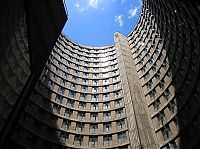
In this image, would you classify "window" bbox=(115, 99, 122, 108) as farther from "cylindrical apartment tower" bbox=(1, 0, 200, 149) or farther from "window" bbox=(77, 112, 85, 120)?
"window" bbox=(77, 112, 85, 120)

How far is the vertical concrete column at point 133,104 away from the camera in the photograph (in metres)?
39.7

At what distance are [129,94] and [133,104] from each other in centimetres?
275

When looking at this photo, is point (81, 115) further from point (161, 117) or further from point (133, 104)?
point (161, 117)

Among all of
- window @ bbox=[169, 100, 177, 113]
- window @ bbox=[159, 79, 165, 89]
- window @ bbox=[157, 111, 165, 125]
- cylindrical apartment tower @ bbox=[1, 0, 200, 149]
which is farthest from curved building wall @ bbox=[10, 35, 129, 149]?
window @ bbox=[169, 100, 177, 113]

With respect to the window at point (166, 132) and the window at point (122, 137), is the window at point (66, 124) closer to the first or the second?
the window at point (122, 137)

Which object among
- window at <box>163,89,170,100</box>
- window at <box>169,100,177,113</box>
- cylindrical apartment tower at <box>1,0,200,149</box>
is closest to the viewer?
cylindrical apartment tower at <box>1,0,200,149</box>

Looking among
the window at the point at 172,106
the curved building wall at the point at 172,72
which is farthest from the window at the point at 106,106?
the window at the point at 172,106

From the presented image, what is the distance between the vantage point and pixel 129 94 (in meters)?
47.7

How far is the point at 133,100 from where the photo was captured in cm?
4628

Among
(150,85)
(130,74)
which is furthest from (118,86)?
(150,85)

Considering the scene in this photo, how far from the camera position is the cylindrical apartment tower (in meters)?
35.5

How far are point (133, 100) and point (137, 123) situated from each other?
17.4 feet

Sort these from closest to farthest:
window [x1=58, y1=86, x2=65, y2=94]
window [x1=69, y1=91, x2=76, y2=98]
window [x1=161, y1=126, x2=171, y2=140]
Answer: window [x1=161, y1=126, x2=171, y2=140] → window [x1=58, y1=86, x2=65, y2=94] → window [x1=69, y1=91, x2=76, y2=98]

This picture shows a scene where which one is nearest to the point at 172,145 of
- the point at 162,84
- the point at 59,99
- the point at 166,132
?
the point at 166,132
